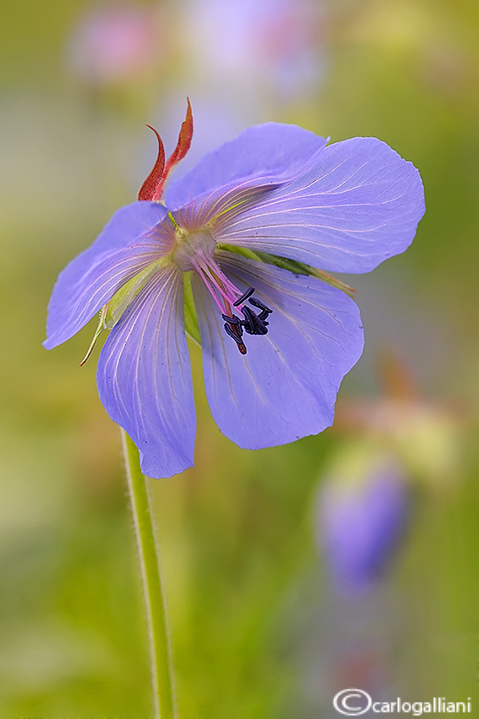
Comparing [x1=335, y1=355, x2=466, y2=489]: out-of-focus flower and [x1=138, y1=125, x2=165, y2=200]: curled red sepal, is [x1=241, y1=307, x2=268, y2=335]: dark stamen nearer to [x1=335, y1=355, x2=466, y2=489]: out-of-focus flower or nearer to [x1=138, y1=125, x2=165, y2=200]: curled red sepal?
[x1=138, y1=125, x2=165, y2=200]: curled red sepal

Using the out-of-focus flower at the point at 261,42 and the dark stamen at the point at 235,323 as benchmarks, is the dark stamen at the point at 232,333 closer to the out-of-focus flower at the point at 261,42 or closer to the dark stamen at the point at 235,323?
the dark stamen at the point at 235,323

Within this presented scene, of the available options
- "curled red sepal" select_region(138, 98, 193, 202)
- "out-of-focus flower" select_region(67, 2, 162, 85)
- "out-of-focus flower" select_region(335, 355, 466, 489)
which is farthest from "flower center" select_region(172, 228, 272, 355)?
"out-of-focus flower" select_region(67, 2, 162, 85)

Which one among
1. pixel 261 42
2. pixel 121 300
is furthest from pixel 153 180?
pixel 261 42

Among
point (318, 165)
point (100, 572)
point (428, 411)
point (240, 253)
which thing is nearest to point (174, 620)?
point (100, 572)

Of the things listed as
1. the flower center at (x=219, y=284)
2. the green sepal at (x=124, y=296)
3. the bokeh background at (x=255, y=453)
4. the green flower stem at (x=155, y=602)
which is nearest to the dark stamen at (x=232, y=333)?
the flower center at (x=219, y=284)

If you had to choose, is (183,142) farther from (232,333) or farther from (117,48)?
(117,48)

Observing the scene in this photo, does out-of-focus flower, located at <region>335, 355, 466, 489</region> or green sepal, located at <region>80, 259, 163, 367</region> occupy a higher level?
out-of-focus flower, located at <region>335, 355, 466, 489</region>
